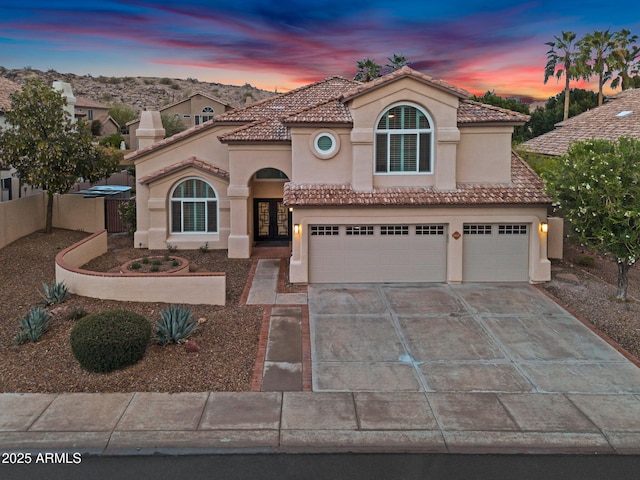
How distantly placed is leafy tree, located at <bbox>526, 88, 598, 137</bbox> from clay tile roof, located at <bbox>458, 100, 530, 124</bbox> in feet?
120

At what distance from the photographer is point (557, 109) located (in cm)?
5584

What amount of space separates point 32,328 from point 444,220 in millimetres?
12910

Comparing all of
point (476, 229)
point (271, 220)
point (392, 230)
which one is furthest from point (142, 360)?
point (271, 220)

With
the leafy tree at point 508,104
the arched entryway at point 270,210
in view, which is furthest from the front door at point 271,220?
the leafy tree at point 508,104

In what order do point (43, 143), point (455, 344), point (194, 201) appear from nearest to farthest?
point (455, 344) → point (43, 143) → point (194, 201)

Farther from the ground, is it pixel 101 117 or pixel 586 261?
pixel 101 117

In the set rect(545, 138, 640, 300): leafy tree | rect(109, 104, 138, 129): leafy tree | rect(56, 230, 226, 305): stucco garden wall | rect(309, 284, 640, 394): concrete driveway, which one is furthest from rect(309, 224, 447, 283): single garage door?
rect(109, 104, 138, 129): leafy tree

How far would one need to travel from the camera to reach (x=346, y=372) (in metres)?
13.2

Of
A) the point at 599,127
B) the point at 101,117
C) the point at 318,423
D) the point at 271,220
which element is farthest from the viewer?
the point at 101,117

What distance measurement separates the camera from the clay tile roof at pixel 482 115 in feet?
67.9

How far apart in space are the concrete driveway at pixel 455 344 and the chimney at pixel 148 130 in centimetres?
1241

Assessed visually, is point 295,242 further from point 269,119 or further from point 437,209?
point 269,119

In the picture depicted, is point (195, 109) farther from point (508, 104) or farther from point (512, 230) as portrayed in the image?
point (512, 230)

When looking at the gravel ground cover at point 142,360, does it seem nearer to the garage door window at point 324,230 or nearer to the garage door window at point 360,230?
the garage door window at point 324,230
